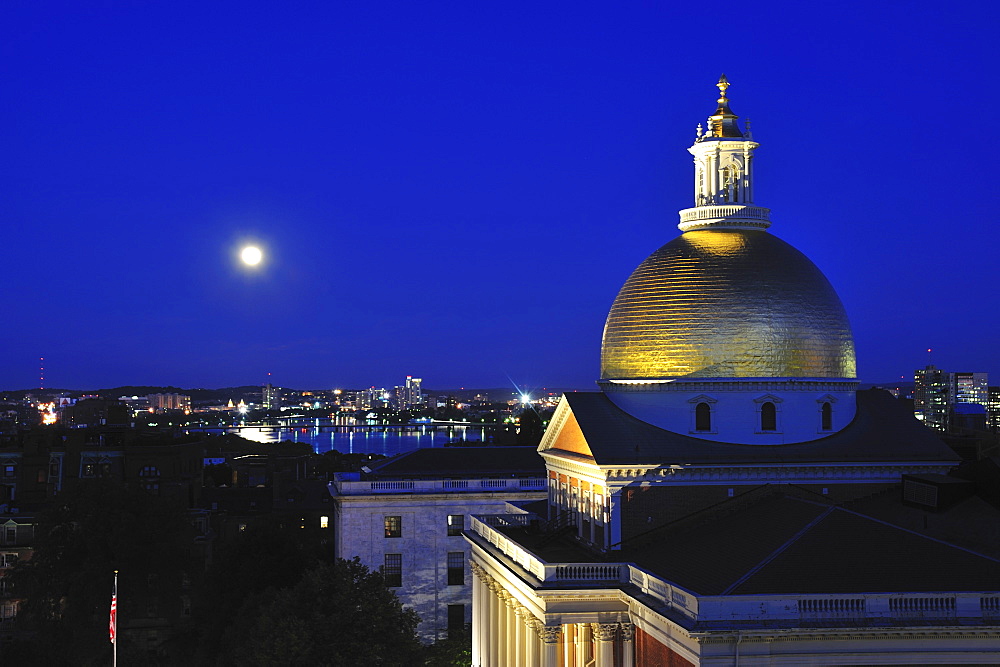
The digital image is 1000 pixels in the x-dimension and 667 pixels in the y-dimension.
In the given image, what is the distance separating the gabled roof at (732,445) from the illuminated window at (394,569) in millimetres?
23142

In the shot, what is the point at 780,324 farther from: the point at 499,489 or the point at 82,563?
the point at 82,563

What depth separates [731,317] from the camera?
45.3 meters

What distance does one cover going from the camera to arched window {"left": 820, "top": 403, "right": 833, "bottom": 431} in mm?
46062

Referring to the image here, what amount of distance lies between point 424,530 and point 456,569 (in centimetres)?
279

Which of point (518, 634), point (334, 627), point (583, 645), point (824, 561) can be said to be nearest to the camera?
point (824, 561)

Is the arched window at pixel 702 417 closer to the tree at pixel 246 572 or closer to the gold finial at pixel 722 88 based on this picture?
the gold finial at pixel 722 88

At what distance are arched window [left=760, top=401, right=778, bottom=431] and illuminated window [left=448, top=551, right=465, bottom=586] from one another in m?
26.9

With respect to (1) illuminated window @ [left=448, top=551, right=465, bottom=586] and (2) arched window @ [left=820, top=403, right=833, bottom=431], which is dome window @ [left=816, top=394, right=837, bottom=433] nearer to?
(2) arched window @ [left=820, top=403, right=833, bottom=431]

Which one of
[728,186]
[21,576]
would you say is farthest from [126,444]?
[728,186]

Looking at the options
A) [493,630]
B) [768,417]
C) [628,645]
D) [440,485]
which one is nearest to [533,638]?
[628,645]

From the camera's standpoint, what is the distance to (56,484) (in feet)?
374

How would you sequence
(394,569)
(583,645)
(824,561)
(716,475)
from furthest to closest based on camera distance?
1. (394,569)
2. (716,475)
3. (583,645)
4. (824,561)

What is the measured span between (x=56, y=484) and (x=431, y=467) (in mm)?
54189

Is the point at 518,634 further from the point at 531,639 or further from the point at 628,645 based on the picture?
the point at 628,645
